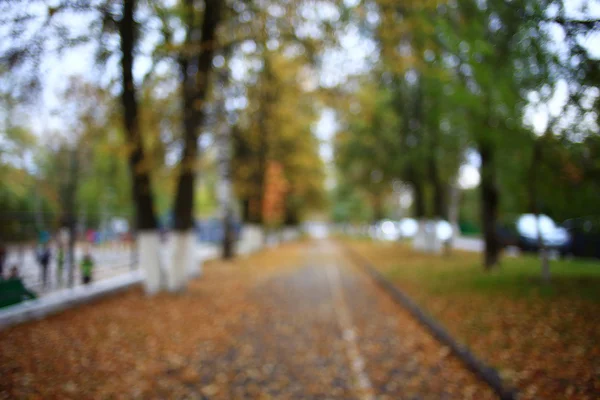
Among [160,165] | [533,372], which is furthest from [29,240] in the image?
[533,372]

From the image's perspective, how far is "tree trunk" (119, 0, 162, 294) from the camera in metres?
7.71

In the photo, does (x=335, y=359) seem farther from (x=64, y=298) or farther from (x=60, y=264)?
(x=60, y=264)

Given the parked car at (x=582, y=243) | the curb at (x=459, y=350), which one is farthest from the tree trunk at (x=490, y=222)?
the parked car at (x=582, y=243)

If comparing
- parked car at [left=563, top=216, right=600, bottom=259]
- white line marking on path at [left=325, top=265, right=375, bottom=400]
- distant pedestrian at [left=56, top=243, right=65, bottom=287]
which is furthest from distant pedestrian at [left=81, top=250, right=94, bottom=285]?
parked car at [left=563, top=216, right=600, bottom=259]

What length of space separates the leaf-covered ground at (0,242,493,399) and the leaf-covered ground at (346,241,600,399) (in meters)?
0.53

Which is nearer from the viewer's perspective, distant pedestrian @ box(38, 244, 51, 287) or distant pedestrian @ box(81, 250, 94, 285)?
distant pedestrian @ box(38, 244, 51, 287)

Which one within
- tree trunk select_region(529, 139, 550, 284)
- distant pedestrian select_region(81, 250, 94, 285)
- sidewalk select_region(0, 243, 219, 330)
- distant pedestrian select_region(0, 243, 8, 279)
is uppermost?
tree trunk select_region(529, 139, 550, 284)

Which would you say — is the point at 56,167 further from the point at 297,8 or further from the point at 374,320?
the point at 374,320

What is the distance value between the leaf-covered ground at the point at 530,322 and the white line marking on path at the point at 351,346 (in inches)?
58.7

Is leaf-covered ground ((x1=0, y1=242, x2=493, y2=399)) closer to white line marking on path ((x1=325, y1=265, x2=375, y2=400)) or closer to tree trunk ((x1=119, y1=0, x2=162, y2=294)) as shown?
white line marking on path ((x1=325, y1=265, x2=375, y2=400))

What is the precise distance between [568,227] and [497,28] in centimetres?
1077

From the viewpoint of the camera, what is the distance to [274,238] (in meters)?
33.9

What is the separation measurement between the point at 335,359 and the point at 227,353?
1.57 meters

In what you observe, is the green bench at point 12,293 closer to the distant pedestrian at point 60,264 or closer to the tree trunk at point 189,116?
the distant pedestrian at point 60,264
